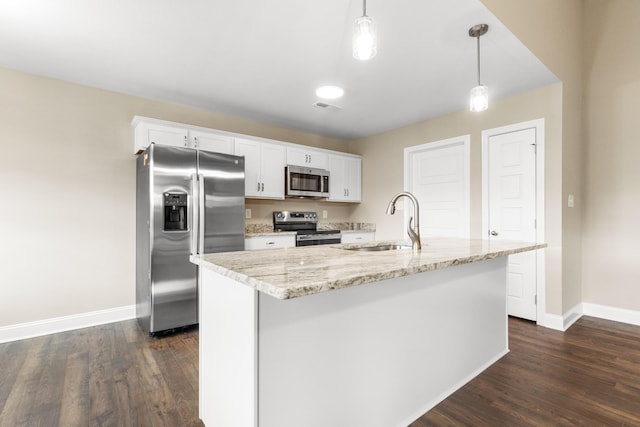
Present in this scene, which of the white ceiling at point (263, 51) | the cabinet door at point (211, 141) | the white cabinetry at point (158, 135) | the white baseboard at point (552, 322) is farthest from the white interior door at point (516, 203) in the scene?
the white cabinetry at point (158, 135)

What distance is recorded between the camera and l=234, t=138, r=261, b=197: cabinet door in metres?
3.85

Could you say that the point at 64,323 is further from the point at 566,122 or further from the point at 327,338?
the point at 566,122

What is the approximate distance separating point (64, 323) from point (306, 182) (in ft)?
9.96

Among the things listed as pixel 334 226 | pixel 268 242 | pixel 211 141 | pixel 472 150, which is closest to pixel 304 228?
pixel 334 226

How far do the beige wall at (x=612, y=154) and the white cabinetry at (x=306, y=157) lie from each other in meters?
3.13

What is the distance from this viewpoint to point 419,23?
2145mm

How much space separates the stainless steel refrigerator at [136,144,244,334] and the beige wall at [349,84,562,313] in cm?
240

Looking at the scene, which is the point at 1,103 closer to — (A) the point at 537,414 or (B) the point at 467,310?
(B) the point at 467,310

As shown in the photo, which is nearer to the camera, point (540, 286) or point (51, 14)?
point (51, 14)

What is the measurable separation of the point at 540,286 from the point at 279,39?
3.34 metres

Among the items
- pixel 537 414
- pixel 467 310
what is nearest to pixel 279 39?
pixel 467 310

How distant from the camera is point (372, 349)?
1.46 metres

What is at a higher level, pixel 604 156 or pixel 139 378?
pixel 604 156

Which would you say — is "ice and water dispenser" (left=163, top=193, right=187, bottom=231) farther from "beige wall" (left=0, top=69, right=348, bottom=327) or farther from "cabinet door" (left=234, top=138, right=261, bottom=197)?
"cabinet door" (left=234, top=138, right=261, bottom=197)
